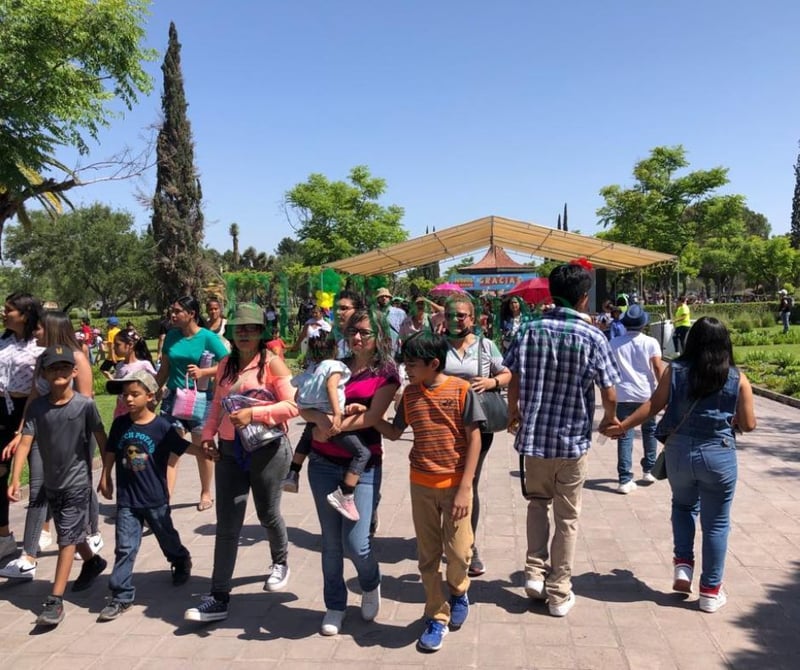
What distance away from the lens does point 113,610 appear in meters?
3.55

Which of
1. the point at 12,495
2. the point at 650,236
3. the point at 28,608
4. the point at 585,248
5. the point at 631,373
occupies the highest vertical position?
the point at 650,236

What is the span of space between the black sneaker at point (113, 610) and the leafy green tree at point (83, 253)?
143 feet

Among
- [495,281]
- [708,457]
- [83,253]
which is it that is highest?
[83,253]

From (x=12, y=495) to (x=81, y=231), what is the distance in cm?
4666

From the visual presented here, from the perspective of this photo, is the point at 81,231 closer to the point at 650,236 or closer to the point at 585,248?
the point at 650,236

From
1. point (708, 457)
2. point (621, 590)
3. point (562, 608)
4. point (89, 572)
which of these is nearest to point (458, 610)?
point (562, 608)

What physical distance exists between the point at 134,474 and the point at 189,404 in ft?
4.69

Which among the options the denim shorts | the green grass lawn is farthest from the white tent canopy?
the denim shorts

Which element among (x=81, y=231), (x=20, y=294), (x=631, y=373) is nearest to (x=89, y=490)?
(x=20, y=294)

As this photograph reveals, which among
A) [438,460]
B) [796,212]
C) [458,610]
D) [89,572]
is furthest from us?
[796,212]

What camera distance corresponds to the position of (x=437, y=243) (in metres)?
14.6

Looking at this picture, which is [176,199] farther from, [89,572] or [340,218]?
[89,572]

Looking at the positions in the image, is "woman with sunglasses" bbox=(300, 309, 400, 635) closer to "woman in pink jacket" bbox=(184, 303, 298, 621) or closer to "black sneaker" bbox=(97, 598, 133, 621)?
"woman in pink jacket" bbox=(184, 303, 298, 621)

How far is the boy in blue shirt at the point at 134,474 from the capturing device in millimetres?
3572
